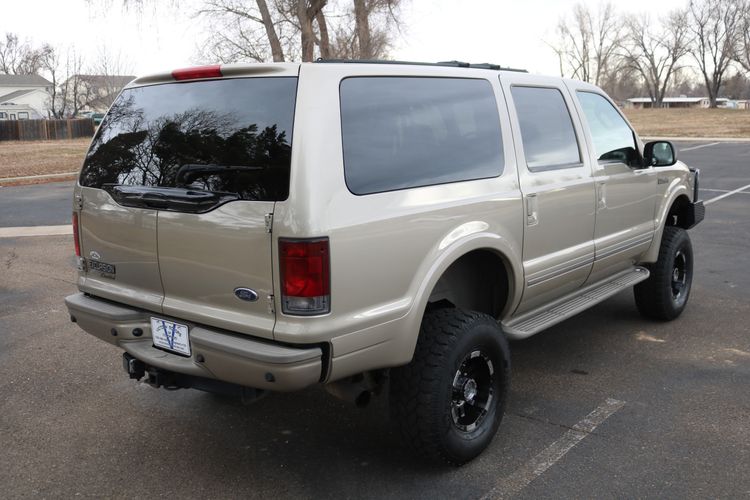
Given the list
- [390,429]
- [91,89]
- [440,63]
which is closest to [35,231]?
[390,429]

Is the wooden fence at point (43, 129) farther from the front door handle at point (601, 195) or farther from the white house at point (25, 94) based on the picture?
the front door handle at point (601, 195)

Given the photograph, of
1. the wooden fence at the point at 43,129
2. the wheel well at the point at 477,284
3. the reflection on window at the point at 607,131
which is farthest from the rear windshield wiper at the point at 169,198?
the wooden fence at the point at 43,129

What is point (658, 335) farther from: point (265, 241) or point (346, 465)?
point (265, 241)

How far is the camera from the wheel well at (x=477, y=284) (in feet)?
12.4

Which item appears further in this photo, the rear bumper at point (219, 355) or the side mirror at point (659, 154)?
the side mirror at point (659, 154)

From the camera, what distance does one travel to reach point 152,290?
3.33 meters

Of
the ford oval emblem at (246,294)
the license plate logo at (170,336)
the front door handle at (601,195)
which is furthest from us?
the front door handle at (601,195)

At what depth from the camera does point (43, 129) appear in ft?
146

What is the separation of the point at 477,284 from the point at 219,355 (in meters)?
Answer: 1.64

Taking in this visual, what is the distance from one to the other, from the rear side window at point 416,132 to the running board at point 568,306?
0.92 meters

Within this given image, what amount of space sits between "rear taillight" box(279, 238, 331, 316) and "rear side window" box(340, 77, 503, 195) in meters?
0.35

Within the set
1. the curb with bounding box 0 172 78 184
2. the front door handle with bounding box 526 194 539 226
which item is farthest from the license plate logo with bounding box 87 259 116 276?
the curb with bounding box 0 172 78 184

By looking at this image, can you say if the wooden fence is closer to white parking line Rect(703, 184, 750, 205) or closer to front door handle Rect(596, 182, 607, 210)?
white parking line Rect(703, 184, 750, 205)

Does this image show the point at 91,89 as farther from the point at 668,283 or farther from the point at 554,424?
the point at 554,424
